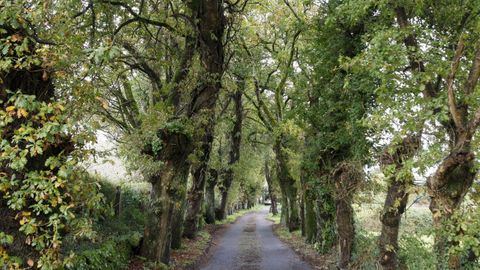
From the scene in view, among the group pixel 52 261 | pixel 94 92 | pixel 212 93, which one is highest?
pixel 212 93

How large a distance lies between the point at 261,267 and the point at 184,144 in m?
5.92

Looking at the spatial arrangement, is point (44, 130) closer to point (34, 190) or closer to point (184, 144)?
point (34, 190)

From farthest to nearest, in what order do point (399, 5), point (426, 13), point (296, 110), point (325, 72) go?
point (296, 110)
point (325, 72)
point (426, 13)
point (399, 5)

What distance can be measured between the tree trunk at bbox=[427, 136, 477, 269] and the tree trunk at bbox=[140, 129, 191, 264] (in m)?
6.90

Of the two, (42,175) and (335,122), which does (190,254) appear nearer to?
(335,122)

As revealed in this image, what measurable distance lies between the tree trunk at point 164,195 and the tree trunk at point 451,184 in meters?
6.90

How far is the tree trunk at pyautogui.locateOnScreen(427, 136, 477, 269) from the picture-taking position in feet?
22.8

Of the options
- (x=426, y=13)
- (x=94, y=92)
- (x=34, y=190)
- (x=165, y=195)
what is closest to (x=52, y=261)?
(x=34, y=190)

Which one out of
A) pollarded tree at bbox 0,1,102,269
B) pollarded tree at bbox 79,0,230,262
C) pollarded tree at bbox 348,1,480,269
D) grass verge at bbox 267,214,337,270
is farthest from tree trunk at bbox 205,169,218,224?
pollarded tree at bbox 0,1,102,269

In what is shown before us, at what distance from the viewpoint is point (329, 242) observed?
645 inches

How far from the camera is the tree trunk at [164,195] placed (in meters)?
11.9

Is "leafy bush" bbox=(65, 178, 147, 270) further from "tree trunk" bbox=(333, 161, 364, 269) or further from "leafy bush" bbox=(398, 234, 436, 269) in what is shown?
"leafy bush" bbox=(398, 234, 436, 269)

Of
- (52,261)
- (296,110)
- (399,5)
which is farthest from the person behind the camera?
(296,110)

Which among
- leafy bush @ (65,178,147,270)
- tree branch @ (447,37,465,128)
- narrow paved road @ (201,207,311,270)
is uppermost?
tree branch @ (447,37,465,128)
